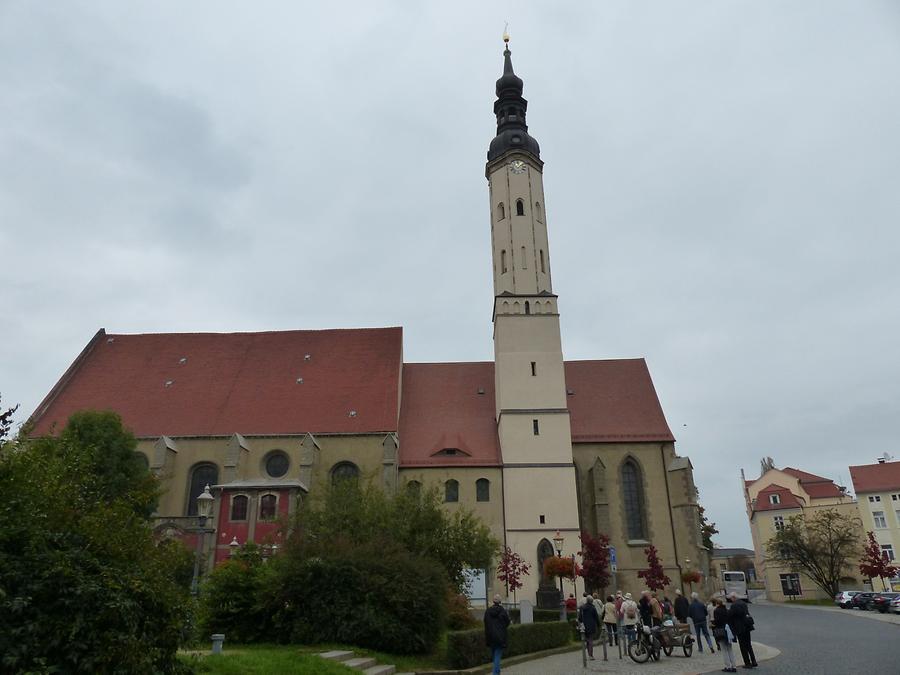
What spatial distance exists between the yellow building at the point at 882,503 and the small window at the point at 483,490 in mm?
40128

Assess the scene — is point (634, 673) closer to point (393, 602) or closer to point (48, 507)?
point (393, 602)

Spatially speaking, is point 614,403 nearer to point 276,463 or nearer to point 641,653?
point 276,463

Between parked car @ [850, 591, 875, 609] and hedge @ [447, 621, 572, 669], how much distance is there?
2578 centimetres

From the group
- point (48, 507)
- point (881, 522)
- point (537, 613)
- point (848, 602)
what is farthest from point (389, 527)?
point (881, 522)

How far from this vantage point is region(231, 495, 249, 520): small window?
30719mm

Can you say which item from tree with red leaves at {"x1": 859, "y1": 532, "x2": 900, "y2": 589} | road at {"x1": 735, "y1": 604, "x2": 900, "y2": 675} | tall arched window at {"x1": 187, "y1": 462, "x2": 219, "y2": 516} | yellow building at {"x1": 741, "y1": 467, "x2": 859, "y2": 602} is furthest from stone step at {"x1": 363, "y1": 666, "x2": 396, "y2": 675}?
yellow building at {"x1": 741, "y1": 467, "x2": 859, "y2": 602}

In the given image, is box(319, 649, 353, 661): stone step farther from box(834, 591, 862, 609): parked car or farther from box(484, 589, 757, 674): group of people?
box(834, 591, 862, 609): parked car

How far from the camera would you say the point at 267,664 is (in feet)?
35.1

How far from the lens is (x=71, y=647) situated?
6.84 m

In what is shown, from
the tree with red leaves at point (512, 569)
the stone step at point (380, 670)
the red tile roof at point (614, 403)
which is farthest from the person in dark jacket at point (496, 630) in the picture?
the red tile roof at point (614, 403)

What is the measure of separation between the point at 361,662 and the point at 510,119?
3311 cm

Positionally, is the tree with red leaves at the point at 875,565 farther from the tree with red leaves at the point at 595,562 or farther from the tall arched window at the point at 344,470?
the tall arched window at the point at 344,470

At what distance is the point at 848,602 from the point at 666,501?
1538cm

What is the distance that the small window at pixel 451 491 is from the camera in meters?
33.2
